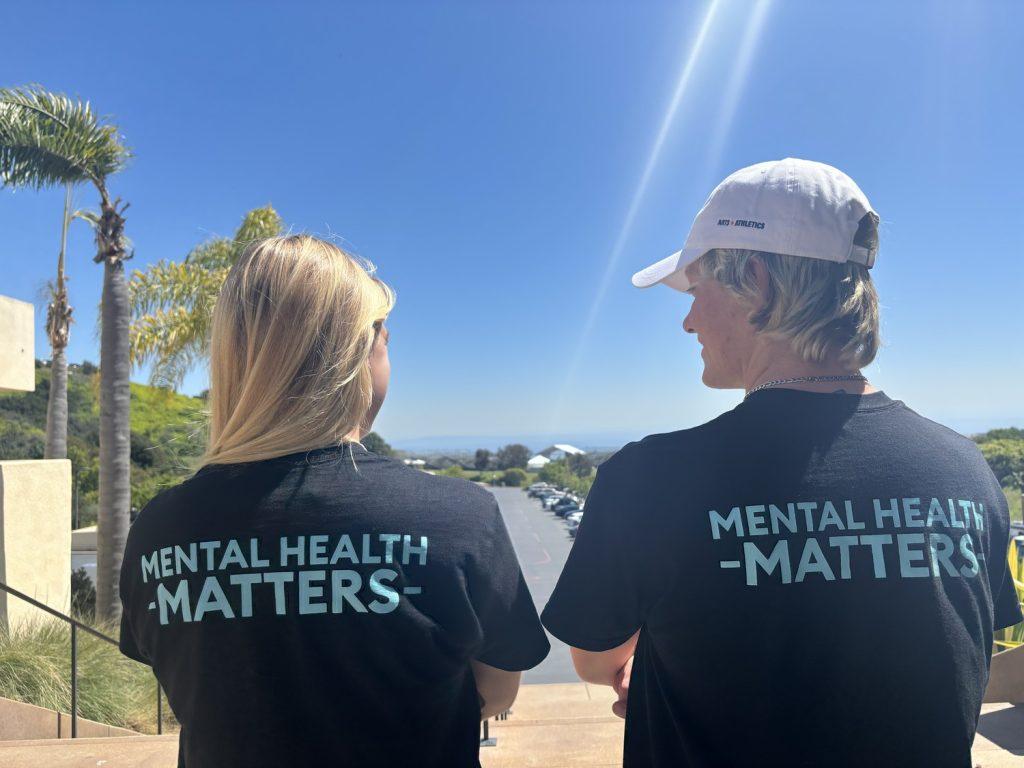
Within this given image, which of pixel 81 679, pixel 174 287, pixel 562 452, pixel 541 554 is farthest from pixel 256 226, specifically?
pixel 562 452

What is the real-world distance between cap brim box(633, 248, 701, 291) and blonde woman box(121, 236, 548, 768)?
68 centimetres

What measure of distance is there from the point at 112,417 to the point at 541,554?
23563mm

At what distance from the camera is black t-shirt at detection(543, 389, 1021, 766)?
3.83 ft

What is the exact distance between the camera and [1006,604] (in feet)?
4.95

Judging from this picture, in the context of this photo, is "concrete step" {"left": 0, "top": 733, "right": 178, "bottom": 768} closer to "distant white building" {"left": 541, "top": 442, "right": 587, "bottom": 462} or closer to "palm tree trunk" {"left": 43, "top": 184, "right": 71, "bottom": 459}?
"palm tree trunk" {"left": 43, "top": 184, "right": 71, "bottom": 459}

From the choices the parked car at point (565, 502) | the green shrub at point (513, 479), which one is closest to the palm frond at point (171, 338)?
the parked car at point (565, 502)

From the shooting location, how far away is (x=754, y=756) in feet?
3.91

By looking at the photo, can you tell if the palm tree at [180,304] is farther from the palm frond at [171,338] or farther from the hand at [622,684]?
the hand at [622,684]

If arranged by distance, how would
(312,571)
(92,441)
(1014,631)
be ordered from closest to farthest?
1. (312,571)
2. (1014,631)
3. (92,441)

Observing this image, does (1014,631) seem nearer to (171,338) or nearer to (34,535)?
(34,535)

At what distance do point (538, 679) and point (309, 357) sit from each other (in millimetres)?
15508

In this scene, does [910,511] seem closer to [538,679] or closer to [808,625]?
[808,625]

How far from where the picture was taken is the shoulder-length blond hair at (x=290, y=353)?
1.38 metres

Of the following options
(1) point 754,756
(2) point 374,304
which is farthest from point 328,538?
(1) point 754,756
